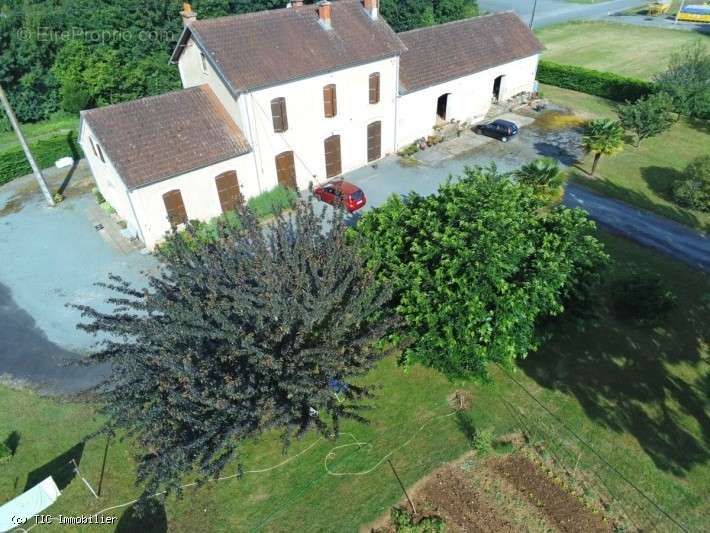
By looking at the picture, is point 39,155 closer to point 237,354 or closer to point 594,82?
point 237,354

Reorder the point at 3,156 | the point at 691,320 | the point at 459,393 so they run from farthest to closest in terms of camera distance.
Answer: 1. the point at 3,156
2. the point at 691,320
3. the point at 459,393

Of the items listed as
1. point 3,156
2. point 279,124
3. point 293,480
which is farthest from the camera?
point 3,156

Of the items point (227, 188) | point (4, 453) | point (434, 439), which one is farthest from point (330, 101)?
point (4, 453)

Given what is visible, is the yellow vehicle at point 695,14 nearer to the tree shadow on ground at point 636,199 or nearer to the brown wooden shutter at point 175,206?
the tree shadow on ground at point 636,199

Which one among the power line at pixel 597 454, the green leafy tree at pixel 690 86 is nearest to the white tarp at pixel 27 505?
the power line at pixel 597 454

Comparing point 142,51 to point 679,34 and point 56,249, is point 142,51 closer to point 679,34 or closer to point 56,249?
point 56,249

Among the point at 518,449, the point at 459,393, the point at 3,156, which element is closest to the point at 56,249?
the point at 3,156

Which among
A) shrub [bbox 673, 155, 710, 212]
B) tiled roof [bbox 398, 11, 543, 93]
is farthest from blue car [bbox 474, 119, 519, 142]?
shrub [bbox 673, 155, 710, 212]
